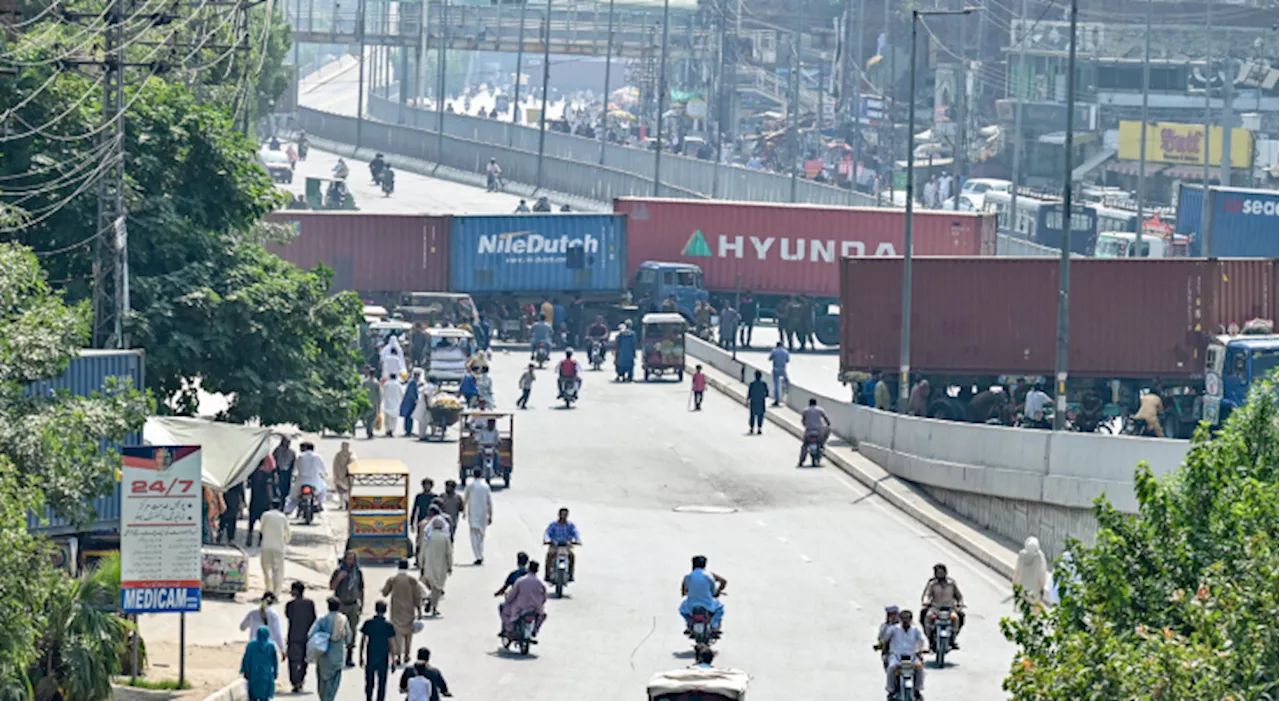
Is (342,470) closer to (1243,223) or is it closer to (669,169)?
(1243,223)

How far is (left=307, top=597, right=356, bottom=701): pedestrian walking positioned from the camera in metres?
Result: 23.0

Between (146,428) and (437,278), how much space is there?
3201 cm

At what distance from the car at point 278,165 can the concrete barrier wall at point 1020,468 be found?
61149mm

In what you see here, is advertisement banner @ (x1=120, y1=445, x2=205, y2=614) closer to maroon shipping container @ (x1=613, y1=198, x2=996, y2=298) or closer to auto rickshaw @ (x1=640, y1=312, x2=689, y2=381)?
auto rickshaw @ (x1=640, y1=312, x2=689, y2=381)

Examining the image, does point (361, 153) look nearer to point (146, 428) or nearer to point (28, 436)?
point (146, 428)

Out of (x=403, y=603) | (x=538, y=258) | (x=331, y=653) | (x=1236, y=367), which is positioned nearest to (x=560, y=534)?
(x=403, y=603)

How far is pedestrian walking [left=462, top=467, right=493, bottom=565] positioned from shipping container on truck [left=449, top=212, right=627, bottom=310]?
1160 inches

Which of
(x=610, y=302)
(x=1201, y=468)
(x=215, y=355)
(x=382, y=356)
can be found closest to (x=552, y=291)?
(x=610, y=302)

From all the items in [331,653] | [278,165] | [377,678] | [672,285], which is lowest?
[377,678]

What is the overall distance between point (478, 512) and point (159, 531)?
27.2 ft

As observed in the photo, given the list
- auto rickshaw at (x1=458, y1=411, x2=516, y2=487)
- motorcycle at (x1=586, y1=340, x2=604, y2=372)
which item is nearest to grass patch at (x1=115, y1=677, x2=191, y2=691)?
auto rickshaw at (x1=458, y1=411, x2=516, y2=487)

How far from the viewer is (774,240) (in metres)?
63.9

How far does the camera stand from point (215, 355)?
3319 centimetres

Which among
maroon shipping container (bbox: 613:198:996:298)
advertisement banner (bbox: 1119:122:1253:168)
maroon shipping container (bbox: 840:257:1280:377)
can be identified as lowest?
maroon shipping container (bbox: 840:257:1280:377)
